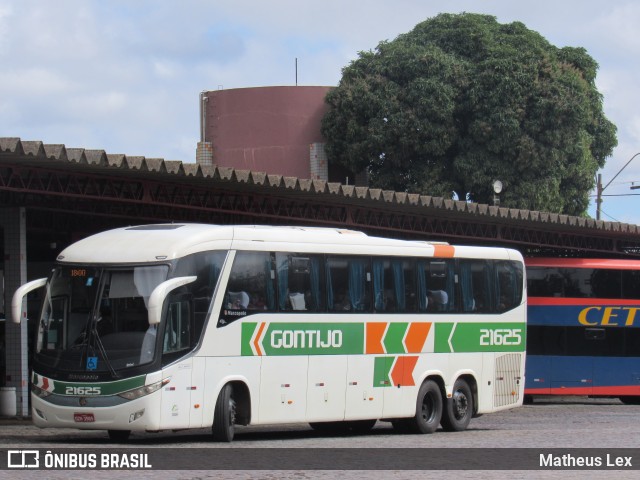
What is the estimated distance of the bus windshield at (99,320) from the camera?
1733 centimetres

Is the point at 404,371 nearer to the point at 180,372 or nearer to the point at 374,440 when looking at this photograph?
the point at 374,440

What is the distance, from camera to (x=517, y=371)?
81.6ft

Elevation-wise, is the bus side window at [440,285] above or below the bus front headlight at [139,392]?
above

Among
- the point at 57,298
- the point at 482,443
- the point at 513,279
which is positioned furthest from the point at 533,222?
the point at 57,298

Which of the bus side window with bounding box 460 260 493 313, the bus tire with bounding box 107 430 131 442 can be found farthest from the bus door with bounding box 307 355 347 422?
the bus side window with bounding box 460 260 493 313

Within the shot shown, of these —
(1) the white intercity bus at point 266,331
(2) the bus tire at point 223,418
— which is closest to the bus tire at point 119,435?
(1) the white intercity bus at point 266,331

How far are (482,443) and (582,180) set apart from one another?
4172cm

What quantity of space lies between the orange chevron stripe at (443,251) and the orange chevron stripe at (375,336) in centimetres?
202

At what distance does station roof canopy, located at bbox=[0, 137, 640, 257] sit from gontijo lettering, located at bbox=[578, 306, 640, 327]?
347 cm

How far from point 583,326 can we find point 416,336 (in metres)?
15.1

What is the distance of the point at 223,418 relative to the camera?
1830 cm

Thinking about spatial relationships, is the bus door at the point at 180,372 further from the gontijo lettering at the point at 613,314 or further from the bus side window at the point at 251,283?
the gontijo lettering at the point at 613,314

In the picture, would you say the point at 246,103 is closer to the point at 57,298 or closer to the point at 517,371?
the point at 517,371

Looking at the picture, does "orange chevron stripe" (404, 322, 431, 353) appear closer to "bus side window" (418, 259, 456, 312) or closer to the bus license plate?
"bus side window" (418, 259, 456, 312)
